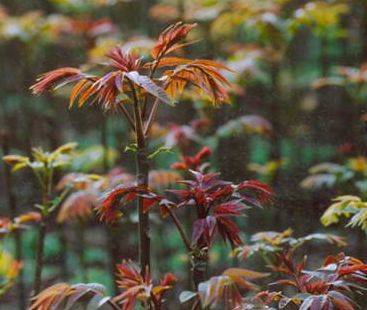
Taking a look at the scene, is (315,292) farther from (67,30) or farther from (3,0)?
(3,0)

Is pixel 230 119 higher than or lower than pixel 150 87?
higher

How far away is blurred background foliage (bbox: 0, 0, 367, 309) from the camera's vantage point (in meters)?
1.84

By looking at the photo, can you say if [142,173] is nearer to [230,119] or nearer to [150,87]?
[150,87]

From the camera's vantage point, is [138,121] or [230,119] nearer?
[138,121]

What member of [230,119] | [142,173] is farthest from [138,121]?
[230,119]

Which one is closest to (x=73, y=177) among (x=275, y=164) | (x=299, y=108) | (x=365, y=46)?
(x=275, y=164)

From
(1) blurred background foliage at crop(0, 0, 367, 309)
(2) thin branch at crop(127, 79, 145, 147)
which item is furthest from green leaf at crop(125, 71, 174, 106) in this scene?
(1) blurred background foliage at crop(0, 0, 367, 309)

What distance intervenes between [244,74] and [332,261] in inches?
37.0

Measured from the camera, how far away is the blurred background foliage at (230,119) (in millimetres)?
1844

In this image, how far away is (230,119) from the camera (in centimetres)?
199

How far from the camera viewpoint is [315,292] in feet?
3.34

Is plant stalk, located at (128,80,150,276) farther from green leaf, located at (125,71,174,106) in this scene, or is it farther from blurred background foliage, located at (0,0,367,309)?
blurred background foliage, located at (0,0,367,309)

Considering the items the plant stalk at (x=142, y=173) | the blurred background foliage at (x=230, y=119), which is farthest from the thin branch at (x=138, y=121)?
the blurred background foliage at (x=230, y=119)

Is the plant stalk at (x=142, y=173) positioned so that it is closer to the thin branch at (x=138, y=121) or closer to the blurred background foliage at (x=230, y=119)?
the thin branch at (x=138, y=121)
